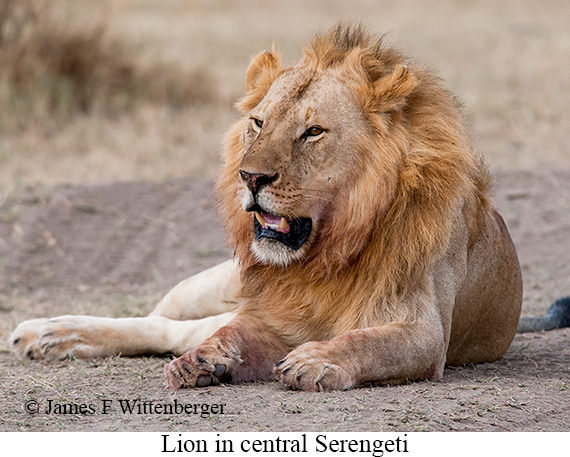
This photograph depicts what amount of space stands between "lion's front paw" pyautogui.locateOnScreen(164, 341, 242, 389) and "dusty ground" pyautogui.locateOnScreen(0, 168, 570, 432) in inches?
2.3

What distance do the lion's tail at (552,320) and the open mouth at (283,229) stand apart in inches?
83.5

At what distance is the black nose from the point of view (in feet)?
10.7

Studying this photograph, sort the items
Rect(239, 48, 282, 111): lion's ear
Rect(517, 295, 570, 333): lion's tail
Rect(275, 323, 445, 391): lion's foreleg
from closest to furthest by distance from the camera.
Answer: Rect(275, 323, 445, 391): lion's foreleg → Rect(239, 48, 282, 111): lion's ear → Rect(517, 295, 570, 333): lion's tail

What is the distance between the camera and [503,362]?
430cm

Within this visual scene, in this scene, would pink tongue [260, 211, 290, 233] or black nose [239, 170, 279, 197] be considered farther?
pink tongue [260, 211, 290, 233]

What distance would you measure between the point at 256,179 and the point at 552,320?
253 cm

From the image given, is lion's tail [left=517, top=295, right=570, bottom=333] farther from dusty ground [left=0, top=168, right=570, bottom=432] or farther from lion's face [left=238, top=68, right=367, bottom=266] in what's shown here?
lion's face [left=238, top=68, right=367, bottom=266]

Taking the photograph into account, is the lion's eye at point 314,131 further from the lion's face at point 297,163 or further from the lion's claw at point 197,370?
the lion's claw at point 197,370

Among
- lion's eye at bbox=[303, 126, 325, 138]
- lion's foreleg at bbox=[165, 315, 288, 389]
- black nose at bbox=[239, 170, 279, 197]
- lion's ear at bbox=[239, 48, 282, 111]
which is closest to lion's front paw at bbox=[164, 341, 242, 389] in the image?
lion's foreleg at bbox=[165, 315, 288, 389]

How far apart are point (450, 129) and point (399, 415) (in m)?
1.30

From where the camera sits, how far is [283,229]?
346cm

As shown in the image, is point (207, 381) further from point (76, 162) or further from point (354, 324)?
point (76, 162)

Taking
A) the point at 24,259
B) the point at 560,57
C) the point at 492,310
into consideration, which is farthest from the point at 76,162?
the point at 560,57

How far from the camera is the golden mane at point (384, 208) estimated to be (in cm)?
349
